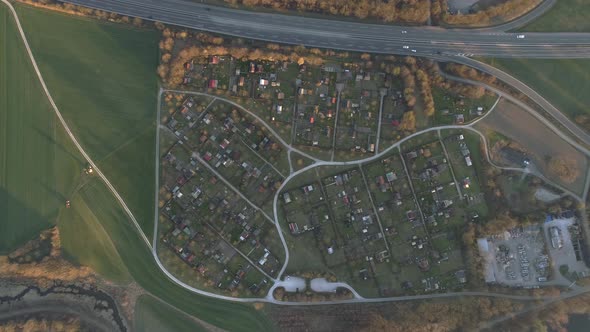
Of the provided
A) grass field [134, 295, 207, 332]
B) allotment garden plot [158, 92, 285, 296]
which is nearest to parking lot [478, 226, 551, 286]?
allotment garden plot [158, 92, 285, 296]

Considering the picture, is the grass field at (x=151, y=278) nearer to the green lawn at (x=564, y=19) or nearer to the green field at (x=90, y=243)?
the green field at (x=90, y=243)

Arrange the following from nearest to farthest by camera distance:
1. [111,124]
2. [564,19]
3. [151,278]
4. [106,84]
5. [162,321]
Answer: [162,321]
[151,278]
[111,124]
[106,84]
[564,19]

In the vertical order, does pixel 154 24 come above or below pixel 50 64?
above

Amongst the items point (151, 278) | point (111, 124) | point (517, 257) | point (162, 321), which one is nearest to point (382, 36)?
point (517, 257)

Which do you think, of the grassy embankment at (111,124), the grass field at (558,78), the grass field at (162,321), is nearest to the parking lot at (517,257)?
the grass field at (558,78)

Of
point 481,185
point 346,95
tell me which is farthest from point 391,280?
point 346,95

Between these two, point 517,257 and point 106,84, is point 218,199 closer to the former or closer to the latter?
point 106,84

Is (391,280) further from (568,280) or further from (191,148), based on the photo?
(191,148)
